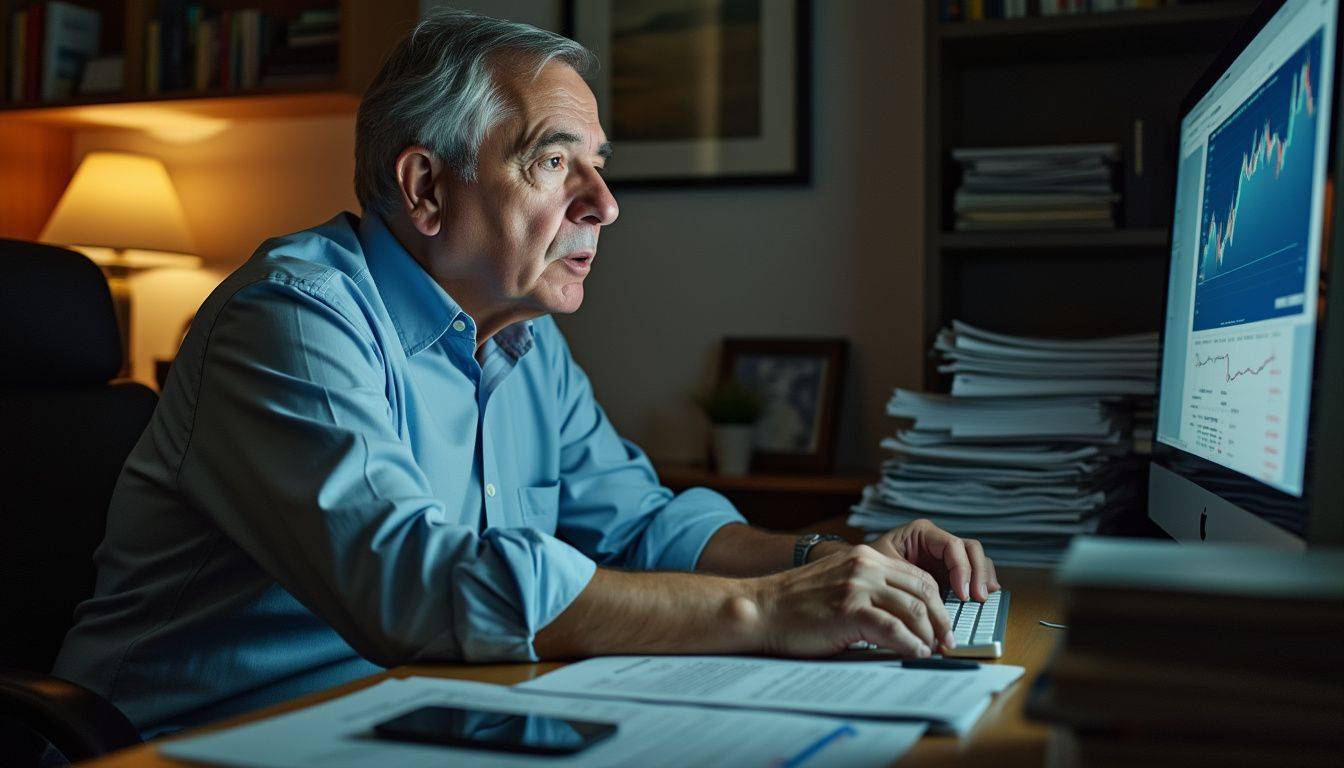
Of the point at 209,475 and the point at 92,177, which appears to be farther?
the point at 92,177

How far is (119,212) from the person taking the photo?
2898 mm

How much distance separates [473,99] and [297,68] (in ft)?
5.19

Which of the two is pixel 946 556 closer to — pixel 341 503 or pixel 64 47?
pixel 341 503

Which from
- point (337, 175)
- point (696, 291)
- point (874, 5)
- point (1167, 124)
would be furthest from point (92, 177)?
point (1167, 124)

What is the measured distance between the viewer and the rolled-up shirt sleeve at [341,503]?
913mm

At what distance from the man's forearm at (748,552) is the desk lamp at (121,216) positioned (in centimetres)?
194

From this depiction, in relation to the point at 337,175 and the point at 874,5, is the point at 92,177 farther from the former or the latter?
the point at 874,5

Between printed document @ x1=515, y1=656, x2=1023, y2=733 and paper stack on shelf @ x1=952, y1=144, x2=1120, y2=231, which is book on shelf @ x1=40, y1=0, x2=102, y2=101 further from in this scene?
printed document @ x1=515, y1=656, x2=1023, y2=733

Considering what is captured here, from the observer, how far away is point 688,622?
0.94 m

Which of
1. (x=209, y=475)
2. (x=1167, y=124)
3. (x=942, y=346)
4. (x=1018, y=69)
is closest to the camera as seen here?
(x=209, y=475)

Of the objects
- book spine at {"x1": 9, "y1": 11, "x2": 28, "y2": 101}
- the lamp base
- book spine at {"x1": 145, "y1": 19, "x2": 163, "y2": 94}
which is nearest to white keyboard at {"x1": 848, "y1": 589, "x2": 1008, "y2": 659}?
book spine at {"x1": 145, "y1": 19, "x2": 163, "y2": 94}

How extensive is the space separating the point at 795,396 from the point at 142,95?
162cm

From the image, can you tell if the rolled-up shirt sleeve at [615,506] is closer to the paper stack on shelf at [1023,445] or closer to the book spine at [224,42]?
the paper stack on shelf at [1023,445]

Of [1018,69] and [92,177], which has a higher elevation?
[1018,69]
